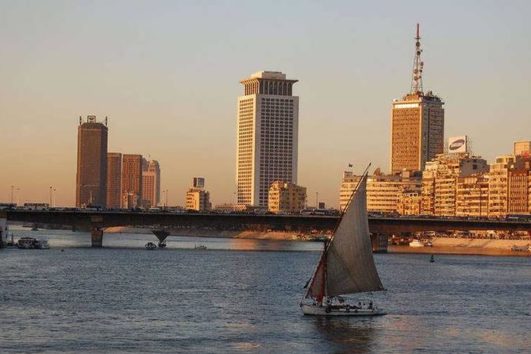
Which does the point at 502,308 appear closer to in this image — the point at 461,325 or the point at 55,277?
the point at 461,325

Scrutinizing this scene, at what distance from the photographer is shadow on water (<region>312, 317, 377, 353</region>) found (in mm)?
92438

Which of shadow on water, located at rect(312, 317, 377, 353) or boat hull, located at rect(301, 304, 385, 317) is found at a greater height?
boat hull, located at rect(301, 304, 385, 317)

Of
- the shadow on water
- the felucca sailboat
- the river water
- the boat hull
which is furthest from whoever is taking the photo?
the felucca sailboat

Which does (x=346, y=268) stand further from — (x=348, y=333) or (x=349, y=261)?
(x=348, y=333)

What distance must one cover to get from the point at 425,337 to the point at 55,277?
235 ft

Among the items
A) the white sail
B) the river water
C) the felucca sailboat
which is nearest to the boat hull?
the felucca sailboat

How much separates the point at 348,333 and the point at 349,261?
39.0 feet

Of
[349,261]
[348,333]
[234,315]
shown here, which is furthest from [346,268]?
[348,333]

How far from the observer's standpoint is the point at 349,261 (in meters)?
110

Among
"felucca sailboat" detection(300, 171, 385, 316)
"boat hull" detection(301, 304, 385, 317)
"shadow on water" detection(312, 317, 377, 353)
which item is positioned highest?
"felucca sailboat" detection(300, 171, 385, 316)

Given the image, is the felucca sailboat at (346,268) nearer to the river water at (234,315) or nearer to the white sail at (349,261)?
the white sail at (349,261)

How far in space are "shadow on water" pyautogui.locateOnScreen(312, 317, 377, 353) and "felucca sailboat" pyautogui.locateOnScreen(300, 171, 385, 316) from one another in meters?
2.20

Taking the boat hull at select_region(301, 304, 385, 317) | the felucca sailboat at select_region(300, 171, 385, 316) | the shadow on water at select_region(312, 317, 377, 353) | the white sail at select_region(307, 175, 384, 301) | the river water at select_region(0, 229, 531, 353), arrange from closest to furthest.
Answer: the river water at select_region(0, 229, 531, 353), the shadow on water at select_region(312, 317, 377, 353), the boat hull at select_region(301, 304, 385, 317), the felucca sailboat at select_region(300, 171, 385, 316), the white sail at select_region(307, 175, 384, 301)

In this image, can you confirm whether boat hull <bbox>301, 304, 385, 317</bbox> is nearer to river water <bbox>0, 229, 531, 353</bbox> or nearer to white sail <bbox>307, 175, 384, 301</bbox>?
river water <bbox>0, 229, 531, 353</bbox>
